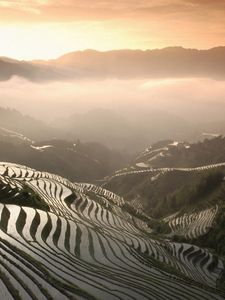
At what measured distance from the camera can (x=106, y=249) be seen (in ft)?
140

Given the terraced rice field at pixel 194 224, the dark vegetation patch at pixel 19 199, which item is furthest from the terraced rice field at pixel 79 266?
the terraced rice field at pixel 194 224

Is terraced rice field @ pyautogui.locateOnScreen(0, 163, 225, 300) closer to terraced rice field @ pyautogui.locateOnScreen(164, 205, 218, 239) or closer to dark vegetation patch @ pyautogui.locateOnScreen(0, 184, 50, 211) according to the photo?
dark vegetation patch @ pyautogui.locateOnScreen(0, 184, 50, 211)

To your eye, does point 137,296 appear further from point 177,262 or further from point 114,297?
point 177,262

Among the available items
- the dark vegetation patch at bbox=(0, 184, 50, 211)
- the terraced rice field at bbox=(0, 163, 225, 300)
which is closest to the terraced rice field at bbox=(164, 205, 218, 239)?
the terraced rice field at bbox=(0, 163, 225, 300)

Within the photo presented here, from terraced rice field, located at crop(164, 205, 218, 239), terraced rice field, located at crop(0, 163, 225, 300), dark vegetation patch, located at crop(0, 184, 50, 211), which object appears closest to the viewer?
terraced rice field, located at crop(0, 163, 225, 300)

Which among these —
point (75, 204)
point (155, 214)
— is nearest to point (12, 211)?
point (75, 204)

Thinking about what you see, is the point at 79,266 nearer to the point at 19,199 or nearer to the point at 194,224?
the point at 19,199

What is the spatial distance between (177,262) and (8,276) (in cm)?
3262

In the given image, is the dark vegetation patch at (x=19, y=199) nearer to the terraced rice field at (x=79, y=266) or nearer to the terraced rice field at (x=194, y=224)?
the terraced rice field at (x=79, y=266)

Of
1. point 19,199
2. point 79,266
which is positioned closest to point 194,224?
point 19,199

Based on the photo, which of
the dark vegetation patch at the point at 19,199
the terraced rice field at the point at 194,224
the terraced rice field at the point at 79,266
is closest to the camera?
the terraced rice field at the point at 79,266

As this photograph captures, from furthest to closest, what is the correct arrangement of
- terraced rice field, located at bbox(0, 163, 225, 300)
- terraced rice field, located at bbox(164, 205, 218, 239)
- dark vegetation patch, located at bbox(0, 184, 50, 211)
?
terraced rice field, located at bbox(164, 205, 218, 239) < dark vegetation patch, located at bbox(0, 184, 50, 211) < terraced rice field, located at bbox(0, 163, 225, 300)

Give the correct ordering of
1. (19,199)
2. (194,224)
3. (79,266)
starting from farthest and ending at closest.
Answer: (194,224) → (19,199) → (79,266)

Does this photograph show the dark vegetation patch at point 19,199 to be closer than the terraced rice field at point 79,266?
No
